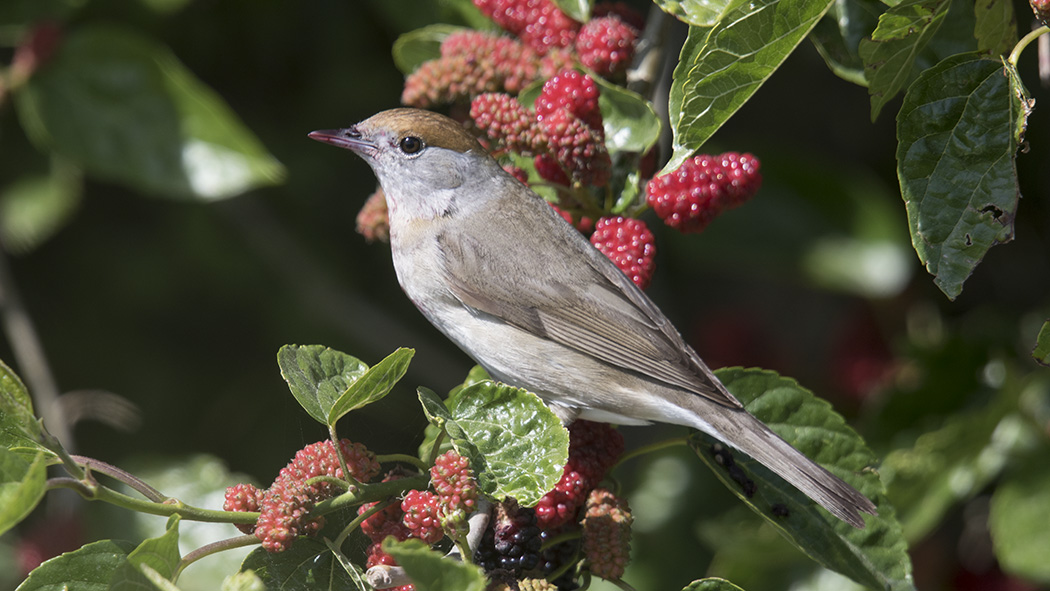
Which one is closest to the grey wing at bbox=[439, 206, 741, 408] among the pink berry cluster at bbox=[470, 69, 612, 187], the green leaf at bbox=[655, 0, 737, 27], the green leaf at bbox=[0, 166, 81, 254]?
the pink berry cluster at bbox=[470, 69, 612, 187]

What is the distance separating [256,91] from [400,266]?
6.19ft

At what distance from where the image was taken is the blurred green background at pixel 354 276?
3.92 meters

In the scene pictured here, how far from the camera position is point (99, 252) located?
463 cm

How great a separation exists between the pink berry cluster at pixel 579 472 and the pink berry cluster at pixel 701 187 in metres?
0.62

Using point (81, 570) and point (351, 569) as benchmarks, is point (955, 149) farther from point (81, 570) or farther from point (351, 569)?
point (81, 570)

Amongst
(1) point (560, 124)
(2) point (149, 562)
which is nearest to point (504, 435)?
(2) point (149, 562)

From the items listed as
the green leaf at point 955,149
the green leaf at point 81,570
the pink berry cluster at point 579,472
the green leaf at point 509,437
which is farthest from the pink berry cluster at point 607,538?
the green leaf at point 81,570

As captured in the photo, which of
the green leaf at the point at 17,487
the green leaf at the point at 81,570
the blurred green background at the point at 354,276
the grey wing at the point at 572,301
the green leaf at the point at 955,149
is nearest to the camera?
the green leaf at the point at 17,487

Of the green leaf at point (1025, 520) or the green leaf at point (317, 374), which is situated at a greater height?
the green leaf at point (317, 374)

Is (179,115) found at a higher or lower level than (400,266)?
higher

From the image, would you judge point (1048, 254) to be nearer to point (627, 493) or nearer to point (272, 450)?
point (627, 493)

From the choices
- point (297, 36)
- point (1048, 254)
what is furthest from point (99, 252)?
point (1048, 254)

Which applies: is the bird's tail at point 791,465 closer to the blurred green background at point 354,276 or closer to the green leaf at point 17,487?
the blurred green background at point 354,276

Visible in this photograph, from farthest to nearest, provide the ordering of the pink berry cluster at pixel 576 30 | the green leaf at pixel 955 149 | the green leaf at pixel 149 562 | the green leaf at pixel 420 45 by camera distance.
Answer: the green leaf at pixel 420 45 < the pink berry cluster at pixel 576 30 < the green leaf at pixel 955 149 < the green leaf at pixel 149 562
